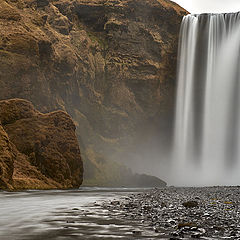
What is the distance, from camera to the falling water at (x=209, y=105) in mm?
58594

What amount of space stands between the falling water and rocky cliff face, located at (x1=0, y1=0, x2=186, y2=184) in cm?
451

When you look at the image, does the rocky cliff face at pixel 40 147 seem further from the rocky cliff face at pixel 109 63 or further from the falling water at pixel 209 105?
the falling water at pixel 209 105

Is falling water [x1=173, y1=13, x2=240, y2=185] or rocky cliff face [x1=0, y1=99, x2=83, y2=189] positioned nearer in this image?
rocky cliff face [x1=0, y1=99, x2=83, y2=189]

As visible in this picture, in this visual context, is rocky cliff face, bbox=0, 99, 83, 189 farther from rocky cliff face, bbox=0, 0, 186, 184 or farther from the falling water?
the falling water

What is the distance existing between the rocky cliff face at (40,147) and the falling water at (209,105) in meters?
29.6

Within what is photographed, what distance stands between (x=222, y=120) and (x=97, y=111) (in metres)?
21.8

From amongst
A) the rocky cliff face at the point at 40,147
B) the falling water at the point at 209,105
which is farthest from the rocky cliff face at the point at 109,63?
the rocky cliff face at the point at 40,147

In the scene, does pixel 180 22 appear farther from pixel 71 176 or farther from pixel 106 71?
pixel 71 176

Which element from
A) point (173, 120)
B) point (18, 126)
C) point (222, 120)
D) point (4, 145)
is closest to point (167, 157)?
point (173, 120)

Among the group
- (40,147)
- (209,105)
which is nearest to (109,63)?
(209,105)

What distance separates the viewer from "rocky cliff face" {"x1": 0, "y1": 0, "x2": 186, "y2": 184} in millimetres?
55594

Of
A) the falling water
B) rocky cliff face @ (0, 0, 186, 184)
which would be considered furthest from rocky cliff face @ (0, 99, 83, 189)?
the falling water

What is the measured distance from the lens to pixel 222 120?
58031mm

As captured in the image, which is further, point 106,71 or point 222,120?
point 106,71
